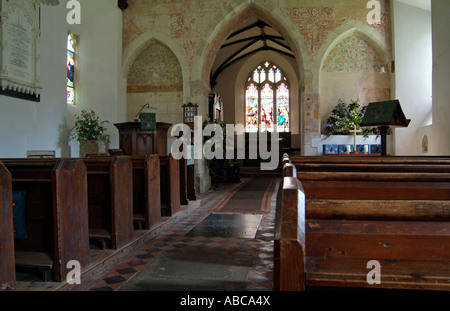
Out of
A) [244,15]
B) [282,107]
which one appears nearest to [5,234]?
[244,15]

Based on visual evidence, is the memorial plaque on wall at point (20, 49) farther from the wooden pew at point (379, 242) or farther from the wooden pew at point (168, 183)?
the wooden pew at point (379, 242)

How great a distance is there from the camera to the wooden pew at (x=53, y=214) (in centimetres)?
229

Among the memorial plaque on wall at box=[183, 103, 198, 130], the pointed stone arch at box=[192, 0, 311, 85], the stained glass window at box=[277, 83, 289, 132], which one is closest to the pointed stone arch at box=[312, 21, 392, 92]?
the pointed stone arch at box=[192, 0, 311, 85]

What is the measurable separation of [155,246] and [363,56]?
7.51m

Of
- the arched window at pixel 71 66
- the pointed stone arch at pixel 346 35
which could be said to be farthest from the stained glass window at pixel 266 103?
the arched window at pixel 71 66

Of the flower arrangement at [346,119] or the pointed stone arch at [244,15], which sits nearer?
the flower arrangement at [346,119]

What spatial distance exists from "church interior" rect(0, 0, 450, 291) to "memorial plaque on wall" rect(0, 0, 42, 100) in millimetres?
25

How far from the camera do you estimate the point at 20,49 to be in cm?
540

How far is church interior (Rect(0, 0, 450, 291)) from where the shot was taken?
1.05 metres

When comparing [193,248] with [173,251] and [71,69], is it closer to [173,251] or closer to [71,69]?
[173,251]

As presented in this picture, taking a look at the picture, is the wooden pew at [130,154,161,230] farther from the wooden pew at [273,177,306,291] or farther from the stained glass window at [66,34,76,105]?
the stained glass window at [66,34,76,105]

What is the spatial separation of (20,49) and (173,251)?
443 centimetres

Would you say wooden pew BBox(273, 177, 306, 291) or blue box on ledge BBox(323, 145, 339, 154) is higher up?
blue box on ledge BBox(323, 145, 339, 154)

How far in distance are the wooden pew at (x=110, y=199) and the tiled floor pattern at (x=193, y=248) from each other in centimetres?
26
